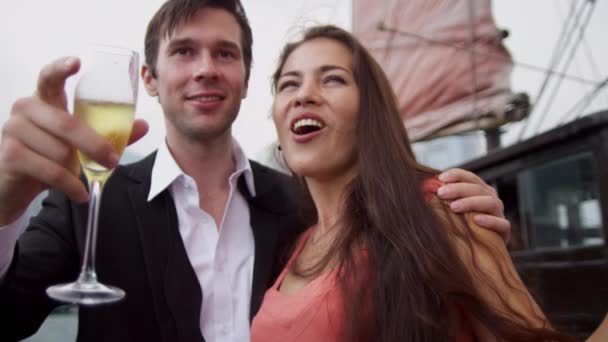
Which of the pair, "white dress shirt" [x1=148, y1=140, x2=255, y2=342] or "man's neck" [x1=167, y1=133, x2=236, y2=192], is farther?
"man's neck" [x1=167, y1=133, x2=236, y2=192]

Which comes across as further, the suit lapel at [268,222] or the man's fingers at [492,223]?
the suit lapel at [268,222]

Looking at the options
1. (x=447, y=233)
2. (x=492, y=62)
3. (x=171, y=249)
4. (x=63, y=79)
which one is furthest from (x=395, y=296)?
(x=492, y=62)

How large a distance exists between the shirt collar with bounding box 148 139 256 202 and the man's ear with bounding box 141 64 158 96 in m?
0.24

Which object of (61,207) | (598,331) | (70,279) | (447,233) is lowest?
(598,331)

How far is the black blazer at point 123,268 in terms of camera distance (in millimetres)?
1479

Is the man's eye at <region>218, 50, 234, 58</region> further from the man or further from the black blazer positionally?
the black blazer

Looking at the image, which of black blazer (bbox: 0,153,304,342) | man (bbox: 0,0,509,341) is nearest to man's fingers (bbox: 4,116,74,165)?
man (bbox: 0,0,509,341)

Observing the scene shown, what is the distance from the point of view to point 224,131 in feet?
6.98

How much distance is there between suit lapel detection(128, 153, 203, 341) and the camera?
5.34 feet

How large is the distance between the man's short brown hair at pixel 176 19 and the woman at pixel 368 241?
423 mm

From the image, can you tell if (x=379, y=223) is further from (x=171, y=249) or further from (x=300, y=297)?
(x=171, y=249)

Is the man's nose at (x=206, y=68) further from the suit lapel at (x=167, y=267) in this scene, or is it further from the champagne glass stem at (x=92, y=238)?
the champagne glass stem at (x=92, y=238)

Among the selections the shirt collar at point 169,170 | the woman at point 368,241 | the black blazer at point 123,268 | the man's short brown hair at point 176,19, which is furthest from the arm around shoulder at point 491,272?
the man's short brown hair at point 176,19

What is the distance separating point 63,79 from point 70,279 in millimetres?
914
